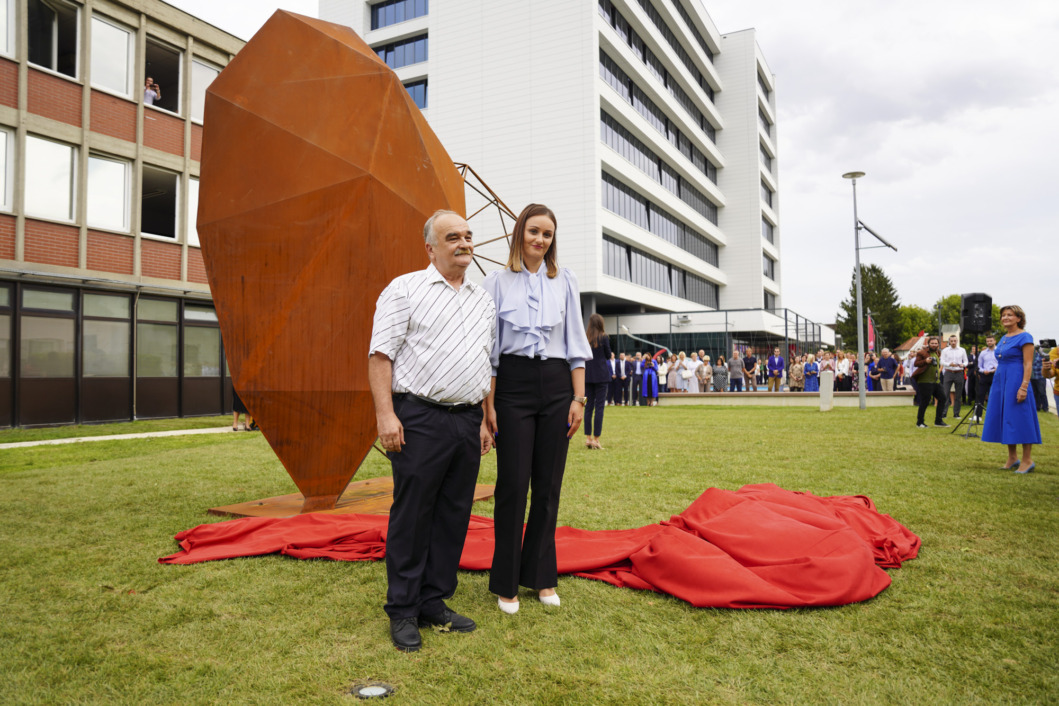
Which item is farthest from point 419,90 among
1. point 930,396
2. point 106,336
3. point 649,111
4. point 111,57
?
point 930,396

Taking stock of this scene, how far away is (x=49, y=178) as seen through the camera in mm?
14508

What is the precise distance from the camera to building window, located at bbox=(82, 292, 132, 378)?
15.2 meters

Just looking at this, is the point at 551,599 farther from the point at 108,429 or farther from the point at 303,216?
the point at 108,429

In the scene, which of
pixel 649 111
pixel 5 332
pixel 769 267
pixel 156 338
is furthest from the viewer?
pixel 769 267

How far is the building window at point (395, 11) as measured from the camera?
3716 centimetres

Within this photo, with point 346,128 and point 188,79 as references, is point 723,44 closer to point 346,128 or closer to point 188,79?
point 188,79

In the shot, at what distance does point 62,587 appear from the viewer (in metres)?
3.83

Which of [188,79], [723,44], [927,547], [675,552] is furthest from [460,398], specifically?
[723,44]

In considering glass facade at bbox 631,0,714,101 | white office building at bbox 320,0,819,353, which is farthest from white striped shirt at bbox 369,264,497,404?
glass facade at bbox 631,0,714,101

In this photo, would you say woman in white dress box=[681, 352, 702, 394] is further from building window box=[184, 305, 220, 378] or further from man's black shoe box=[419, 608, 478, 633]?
man's black shoe box=[419, 608, 478, 633]

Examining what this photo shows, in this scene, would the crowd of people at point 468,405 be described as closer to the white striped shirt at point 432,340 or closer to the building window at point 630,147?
the white striped shirt at point 432,340

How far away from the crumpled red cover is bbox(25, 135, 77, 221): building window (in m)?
13.0

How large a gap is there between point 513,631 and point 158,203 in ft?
56.3

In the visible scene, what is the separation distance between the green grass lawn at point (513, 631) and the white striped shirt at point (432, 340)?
115cm
